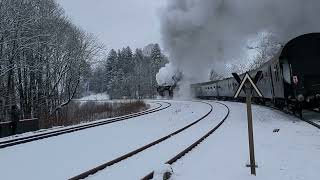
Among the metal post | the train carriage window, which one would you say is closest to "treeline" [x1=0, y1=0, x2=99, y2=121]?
the train carriage window

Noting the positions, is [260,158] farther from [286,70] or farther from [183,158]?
[286,70]

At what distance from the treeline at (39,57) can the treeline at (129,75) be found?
5716cm

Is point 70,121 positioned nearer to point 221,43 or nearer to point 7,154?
point 221,43

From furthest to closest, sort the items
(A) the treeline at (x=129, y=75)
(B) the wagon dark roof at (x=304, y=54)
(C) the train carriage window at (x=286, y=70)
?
(A) the treeline at (x=129, y=75), (C) the train carriage window at (x=286, y=70), (B) the wagon dark roof at (x=304, y=54)

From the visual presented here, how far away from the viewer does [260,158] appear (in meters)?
8.76

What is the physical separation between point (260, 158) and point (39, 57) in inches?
926

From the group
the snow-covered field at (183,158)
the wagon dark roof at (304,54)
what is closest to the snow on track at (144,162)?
the snow-covered field at (183,158)

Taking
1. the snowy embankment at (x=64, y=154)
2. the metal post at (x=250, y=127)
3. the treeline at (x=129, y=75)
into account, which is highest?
the treeline at (x=129, y=75)

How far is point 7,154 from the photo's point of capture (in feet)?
35.6

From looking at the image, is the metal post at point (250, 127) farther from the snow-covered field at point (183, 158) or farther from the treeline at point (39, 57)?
the treeline at point (39, 57)

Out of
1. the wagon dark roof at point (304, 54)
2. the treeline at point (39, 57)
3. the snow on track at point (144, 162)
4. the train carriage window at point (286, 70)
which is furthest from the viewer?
the treeline at point (39, 57)

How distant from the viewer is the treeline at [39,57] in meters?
23.1

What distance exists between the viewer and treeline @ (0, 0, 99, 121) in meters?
23.1

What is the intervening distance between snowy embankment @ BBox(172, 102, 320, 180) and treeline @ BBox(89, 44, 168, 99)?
79344 mm
